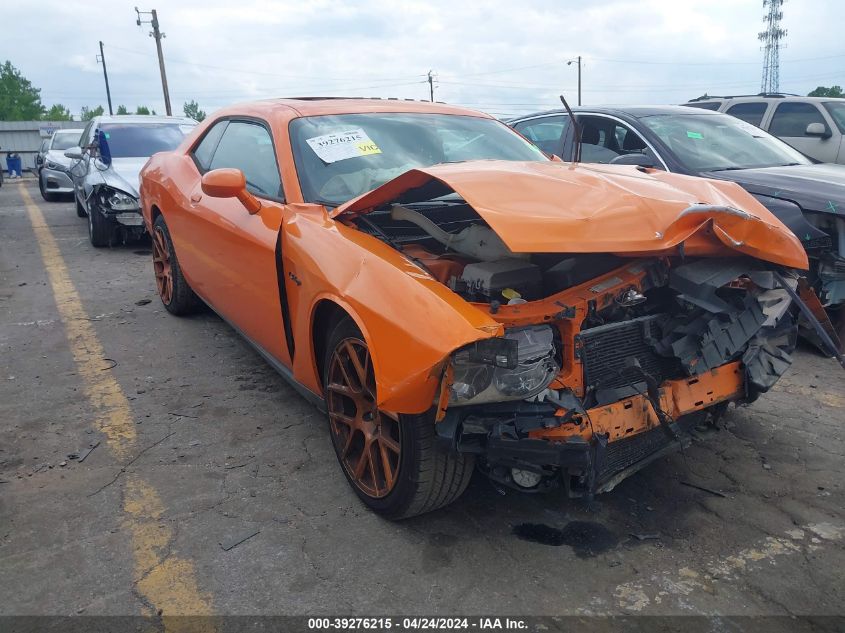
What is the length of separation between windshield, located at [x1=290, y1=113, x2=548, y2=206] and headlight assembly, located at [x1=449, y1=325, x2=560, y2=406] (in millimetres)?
1303

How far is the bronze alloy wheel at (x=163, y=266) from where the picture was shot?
5273 millimetres

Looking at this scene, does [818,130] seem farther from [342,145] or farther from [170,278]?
[170,278]

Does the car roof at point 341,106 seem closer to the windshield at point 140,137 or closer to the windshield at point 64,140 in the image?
the windshield at point 140,137

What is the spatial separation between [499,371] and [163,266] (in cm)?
411

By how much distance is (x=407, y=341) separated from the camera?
7.25 feet

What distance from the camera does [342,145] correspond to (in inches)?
134

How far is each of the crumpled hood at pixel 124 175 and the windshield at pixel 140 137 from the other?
270 millimetres

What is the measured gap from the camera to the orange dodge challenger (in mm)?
2223

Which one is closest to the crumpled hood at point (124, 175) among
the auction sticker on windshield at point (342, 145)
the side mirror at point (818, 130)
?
the auction sticker on windshield at point (342, 145)

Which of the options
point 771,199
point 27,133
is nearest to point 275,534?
point 771,199

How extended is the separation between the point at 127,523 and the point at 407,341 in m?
1.46

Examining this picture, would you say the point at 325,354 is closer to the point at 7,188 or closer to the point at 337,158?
the point at 337,158

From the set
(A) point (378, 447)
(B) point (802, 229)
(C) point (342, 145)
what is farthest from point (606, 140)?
(A) point (378, 447)

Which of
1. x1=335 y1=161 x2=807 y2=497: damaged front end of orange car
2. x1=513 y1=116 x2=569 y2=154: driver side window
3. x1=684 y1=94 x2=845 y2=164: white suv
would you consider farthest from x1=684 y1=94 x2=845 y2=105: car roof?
x1=335 y1=161 x2=807 y2=497: damaged front end of orange car
